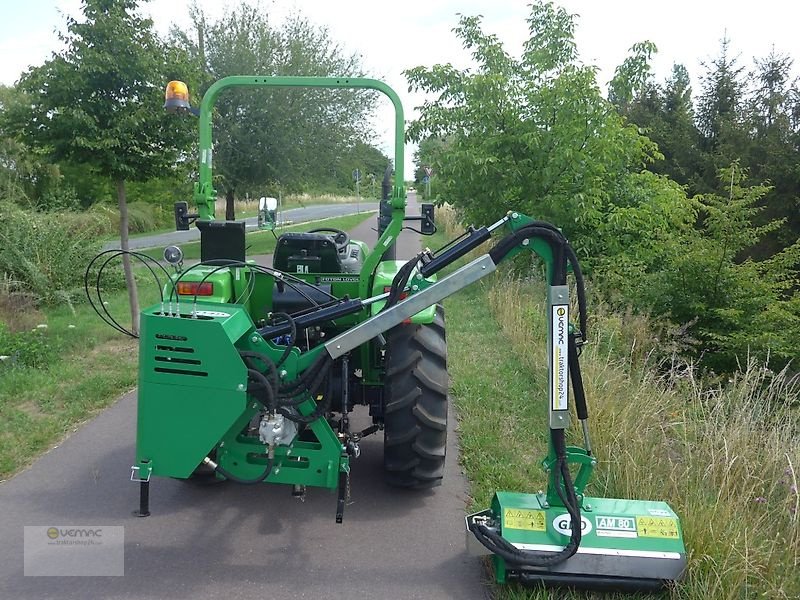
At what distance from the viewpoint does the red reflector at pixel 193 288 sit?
400cm

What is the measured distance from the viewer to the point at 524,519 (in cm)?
313

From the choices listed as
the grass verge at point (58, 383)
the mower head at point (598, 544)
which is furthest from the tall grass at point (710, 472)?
the grass verge at point (58, 383)

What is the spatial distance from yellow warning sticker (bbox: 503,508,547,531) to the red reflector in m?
2.12

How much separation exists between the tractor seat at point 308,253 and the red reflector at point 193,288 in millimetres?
740

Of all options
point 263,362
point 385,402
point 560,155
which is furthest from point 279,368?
point 560,155

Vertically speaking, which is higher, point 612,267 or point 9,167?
point 9,167

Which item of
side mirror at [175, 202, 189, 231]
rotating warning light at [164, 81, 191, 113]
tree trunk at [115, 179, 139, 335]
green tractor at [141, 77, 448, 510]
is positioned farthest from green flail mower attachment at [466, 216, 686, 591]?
tree trunk at [115, 179, 139, 335]

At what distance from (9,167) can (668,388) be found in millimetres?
16935

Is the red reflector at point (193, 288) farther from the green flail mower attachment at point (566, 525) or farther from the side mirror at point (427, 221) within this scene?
the green flail mower attachment at point (566, 525)

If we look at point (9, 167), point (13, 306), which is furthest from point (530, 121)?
point (9, 167)

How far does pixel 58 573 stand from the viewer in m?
3.23

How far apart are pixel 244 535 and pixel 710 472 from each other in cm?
260

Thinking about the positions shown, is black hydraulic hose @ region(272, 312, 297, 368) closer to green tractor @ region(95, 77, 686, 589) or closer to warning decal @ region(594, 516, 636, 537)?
green tractor @ region(95, 77, 686, 589)

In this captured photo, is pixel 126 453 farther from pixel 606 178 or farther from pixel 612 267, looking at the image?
pixel 606 178
